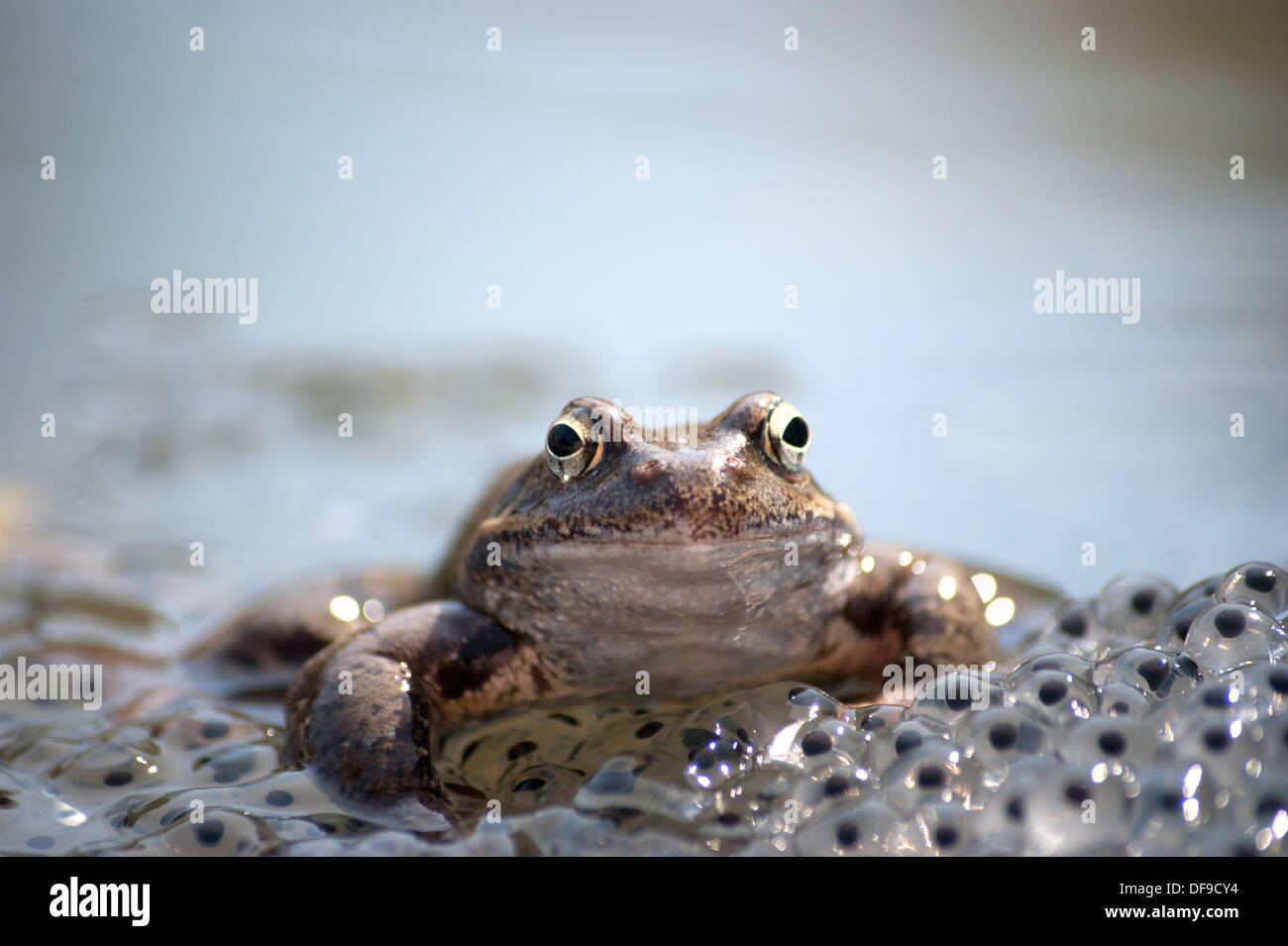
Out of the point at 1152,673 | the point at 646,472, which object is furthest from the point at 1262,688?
the point at 646,472

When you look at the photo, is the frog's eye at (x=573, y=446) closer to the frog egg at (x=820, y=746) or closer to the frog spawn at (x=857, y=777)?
the frog spawn at (x=857, y=777)

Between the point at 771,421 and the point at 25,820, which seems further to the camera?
the point at 771,421

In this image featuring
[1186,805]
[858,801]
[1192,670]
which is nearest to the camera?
[1186,805]

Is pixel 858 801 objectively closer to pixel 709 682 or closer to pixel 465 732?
pixel 709 682

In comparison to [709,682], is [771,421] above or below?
above

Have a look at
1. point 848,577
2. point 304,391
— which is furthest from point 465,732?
point 304,391

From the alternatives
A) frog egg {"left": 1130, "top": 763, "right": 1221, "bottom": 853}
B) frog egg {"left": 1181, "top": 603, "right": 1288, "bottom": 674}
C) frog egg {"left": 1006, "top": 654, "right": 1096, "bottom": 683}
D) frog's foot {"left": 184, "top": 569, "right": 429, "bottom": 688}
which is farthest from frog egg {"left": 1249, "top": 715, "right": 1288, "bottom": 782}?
frog's foot {"left": 184, "top": 569, "right": 429, "bottom": 688}

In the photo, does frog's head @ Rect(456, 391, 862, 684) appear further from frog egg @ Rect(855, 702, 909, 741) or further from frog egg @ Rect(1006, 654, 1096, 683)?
frog egg @ Rect(1006, 654, 1096, 683)
